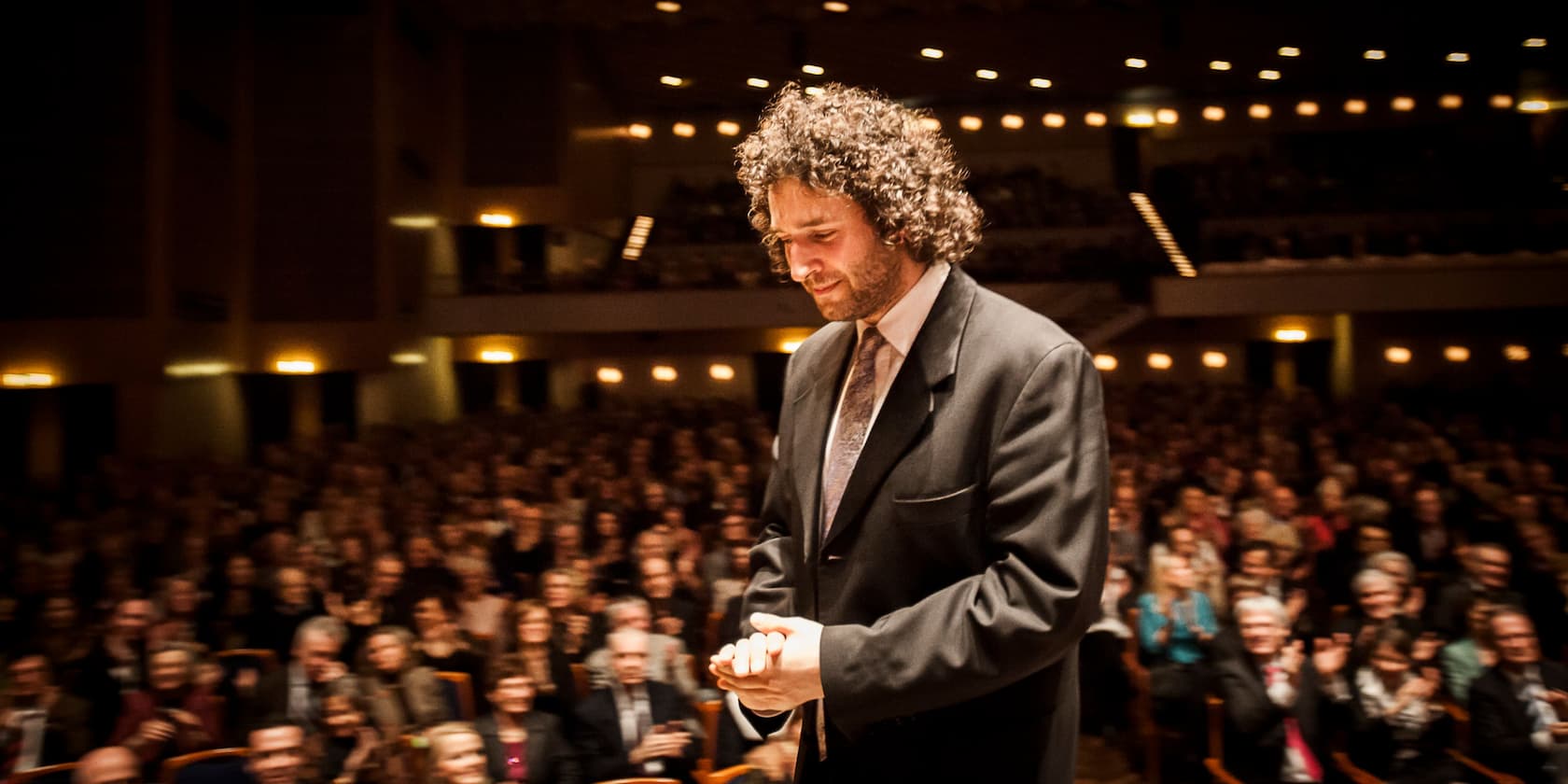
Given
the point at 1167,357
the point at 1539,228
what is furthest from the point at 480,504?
the point at 1539,228

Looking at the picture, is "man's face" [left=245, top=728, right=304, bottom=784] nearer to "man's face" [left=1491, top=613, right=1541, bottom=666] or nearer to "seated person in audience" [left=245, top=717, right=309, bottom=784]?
"seated person in audience" [left=245, top=717, right=309, bottom=784]

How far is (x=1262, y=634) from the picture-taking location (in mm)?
4609

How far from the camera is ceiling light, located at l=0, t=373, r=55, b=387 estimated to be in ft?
35.0

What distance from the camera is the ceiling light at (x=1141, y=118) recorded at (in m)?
21.5

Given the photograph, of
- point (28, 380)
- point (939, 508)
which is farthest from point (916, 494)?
point (28, 380)

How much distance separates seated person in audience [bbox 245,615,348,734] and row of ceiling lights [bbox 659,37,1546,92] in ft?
47.9

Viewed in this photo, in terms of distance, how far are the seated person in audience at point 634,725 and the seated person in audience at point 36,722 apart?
2006mm

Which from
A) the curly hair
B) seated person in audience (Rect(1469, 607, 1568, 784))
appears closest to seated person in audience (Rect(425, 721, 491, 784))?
the curly hair

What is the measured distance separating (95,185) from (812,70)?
10.8m

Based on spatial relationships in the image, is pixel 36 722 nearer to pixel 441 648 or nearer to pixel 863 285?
pixel 441 648

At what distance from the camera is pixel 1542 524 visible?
6707 millimetres

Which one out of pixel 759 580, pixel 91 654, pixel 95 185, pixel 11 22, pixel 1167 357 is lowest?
pixel 91 654

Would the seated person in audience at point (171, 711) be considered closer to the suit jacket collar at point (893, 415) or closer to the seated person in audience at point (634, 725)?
the seated person in audience at point (634, 725)

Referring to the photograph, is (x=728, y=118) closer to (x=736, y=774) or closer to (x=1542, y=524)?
(x=1542, y=524)
